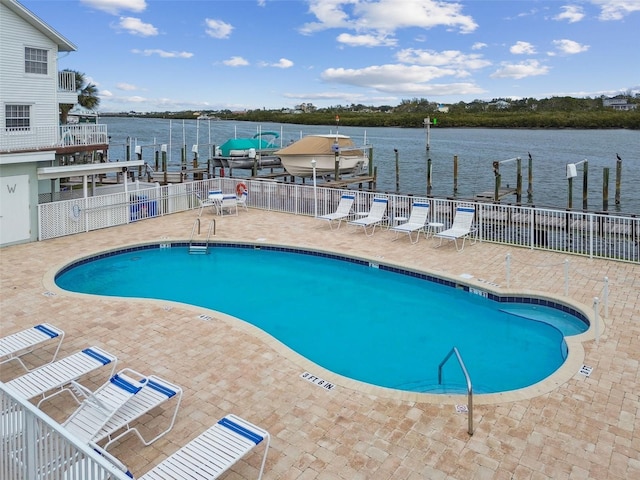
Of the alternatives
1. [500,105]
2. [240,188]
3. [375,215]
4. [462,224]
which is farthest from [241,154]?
[500,105]

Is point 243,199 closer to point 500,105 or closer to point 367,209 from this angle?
point 367,209

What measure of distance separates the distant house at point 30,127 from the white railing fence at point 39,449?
9907mm

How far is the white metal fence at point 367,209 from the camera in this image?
483 inches

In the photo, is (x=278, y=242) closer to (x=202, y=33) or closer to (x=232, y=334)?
(x=232, y=334)

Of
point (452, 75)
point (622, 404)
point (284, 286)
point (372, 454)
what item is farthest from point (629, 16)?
point (452, 75)

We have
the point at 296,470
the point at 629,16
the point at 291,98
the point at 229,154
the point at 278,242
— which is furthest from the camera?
the point at 291,98

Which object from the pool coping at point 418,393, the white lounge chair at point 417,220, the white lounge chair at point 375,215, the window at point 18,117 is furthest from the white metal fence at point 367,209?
the window at point 18,117

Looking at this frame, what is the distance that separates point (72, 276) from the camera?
35.9 ft

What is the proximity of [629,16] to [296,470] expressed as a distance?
2916 cm

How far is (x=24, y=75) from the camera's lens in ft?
48.8

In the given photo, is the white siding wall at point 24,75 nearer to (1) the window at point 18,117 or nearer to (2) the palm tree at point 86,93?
(1) the window at point 18,117

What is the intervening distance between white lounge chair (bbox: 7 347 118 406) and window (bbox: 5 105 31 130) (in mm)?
11551

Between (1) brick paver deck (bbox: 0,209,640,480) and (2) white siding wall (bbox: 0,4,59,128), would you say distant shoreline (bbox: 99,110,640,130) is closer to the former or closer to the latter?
(2) white siding wall (bbox: 0,4,59,128)

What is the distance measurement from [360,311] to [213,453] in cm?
542
